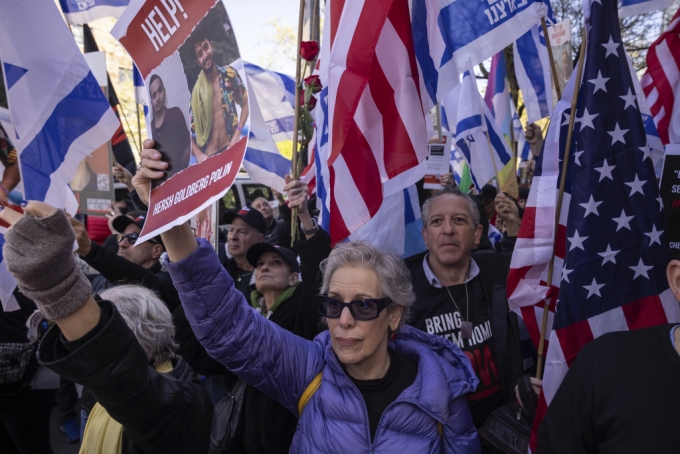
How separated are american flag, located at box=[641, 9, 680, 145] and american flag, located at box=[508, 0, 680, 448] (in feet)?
5.94

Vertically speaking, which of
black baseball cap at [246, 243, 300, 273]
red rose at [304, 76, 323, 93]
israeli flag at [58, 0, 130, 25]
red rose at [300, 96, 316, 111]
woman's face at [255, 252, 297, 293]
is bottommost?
woman's face at [255, 252, 297, 293]

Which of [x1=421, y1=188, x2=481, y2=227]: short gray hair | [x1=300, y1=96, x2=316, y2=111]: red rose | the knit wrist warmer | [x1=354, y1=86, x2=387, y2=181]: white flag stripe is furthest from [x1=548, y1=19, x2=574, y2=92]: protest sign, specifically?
the knit wrist warmer

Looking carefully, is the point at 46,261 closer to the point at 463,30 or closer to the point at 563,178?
the point at 563,178

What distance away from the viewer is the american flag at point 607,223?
2.28 metres

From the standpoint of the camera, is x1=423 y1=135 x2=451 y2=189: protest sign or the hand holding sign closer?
the hand holding sign

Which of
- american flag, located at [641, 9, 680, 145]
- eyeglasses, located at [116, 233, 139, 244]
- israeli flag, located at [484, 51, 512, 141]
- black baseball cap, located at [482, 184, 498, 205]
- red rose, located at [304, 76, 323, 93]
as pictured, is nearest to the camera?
red rose, located at [304, 76, 323, 93]

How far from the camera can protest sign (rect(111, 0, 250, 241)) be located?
141 centimetres

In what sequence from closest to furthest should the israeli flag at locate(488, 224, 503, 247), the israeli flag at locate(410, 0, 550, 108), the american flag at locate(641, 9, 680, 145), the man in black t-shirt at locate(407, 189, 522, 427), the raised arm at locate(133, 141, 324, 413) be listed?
the raised arm at locate(133, 141, 324, 413)
the man in black t-shirt at locate(407, 189, 522, 427)
the israeli flag at locate(410, 0, 550, 108)
the american flag at locate(641, 9, 680, 145)
the israeli flag at locate(488, 224, 503, 247)

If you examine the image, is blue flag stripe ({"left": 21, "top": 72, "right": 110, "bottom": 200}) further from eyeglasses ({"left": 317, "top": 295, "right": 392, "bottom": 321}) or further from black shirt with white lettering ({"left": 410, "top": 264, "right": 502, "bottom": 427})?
black shirt with white lettering ({"left": 410, "top": 264, "right": 502, "bottom": 427})

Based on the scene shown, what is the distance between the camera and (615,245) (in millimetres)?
2307

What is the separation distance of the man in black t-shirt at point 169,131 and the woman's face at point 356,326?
35.6 inches

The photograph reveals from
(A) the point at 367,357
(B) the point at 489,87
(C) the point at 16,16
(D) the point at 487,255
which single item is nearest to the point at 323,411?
(A) the point at 367,357

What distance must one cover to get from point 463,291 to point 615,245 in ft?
3.01

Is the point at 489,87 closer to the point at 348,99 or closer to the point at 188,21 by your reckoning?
the point at 348,99
